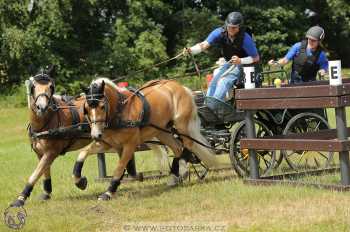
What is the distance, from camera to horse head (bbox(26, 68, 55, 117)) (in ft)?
26.7

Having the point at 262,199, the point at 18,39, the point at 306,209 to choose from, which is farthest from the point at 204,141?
the point at 18,39

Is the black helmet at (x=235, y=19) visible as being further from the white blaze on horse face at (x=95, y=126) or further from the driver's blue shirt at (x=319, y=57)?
the white blaze on horse face at (x=95, y=126)

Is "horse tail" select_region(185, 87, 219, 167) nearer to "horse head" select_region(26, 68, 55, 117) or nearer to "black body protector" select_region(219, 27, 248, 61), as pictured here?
"black body protector" select_region(219, 27, 248, 61)

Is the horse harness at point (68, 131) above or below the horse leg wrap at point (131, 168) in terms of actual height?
above

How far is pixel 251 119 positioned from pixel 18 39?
22346mm

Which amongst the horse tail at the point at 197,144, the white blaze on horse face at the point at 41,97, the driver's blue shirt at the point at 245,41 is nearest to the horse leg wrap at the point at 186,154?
the horse tail at the point at 197,144

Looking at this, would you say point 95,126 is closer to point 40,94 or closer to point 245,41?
point 40,94

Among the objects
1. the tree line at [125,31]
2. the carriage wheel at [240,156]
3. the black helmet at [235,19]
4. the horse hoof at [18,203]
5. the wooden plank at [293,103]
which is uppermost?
the tree line at [125,31]

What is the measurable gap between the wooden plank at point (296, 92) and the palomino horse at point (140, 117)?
1052 millimetres

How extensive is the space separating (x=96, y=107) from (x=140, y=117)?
2.49ft

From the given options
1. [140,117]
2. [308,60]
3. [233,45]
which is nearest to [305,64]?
[308,60]

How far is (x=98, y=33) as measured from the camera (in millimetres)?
34781

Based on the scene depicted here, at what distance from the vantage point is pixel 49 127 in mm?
8508

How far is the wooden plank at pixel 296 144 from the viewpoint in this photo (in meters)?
7.54
